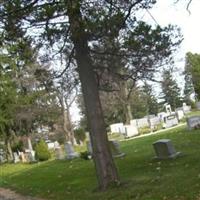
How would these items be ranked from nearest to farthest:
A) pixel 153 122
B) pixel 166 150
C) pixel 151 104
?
1. pixel 166 150
2. pixel 153 122
3. pixel 151 104

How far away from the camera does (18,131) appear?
4894 centimetres

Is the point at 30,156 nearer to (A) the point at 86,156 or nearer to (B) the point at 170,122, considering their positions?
(B) the point at 170,122

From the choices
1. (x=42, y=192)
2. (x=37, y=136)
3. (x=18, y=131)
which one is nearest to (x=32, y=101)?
(x=18, y=131)

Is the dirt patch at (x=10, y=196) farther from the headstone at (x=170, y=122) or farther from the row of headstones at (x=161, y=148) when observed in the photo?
the headstone at (x=170, y=122)

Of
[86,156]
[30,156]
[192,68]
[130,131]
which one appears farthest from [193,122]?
[192,68]

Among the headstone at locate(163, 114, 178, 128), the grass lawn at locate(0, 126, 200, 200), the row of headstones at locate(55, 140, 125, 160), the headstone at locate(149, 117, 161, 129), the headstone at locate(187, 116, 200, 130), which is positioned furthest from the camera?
the headstone at locate(149, 117, 161, 129)

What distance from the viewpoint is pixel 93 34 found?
13242mm

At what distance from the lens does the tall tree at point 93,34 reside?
1278cm

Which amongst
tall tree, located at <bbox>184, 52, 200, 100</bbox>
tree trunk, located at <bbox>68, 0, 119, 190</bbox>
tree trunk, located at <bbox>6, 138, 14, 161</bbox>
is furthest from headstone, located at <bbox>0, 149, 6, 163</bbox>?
tree trunk, located at <bbox>68, 0, 119, 190</bbox>

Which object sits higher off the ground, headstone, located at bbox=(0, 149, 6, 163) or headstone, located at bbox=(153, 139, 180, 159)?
headstone, located at bbox=(0, 149, 6, 163)

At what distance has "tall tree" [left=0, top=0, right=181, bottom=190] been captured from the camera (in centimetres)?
1278

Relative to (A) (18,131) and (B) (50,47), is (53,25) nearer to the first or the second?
(B) (50,47)

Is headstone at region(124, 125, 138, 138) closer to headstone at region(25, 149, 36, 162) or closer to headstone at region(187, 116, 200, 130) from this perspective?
headstone at region(25, 149, 36, 162)

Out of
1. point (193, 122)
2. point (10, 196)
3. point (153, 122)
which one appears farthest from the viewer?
point (153, 122)
